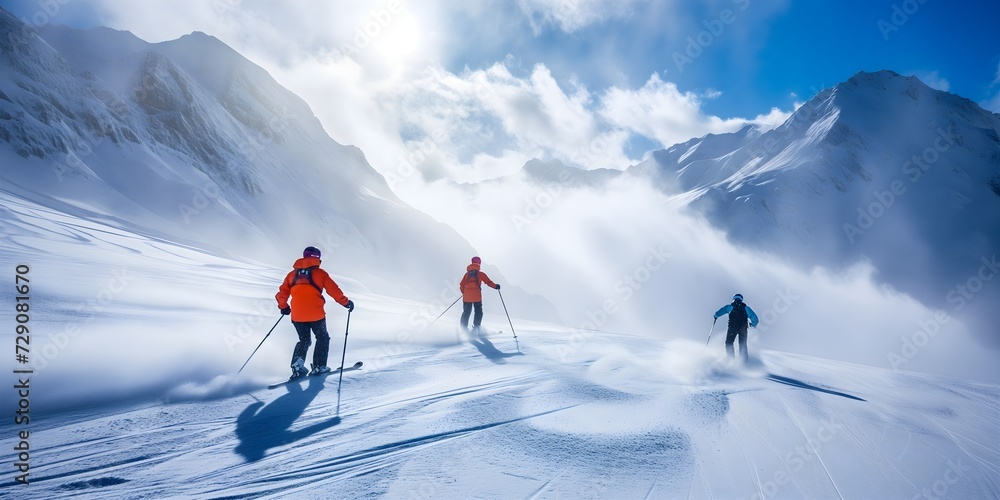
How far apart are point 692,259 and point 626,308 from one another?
3758 cm

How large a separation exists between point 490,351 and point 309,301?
4032mm

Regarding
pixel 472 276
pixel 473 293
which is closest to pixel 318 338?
pixel 473 293

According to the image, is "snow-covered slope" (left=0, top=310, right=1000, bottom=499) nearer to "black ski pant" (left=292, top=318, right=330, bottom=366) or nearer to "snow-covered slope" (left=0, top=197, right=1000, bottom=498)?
"snow-covered slope" (left=0, top=197, right=1000, bottom=498)

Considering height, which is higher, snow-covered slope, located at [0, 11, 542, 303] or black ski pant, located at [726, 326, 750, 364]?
snow-covered slope, located at [0, 11, 542, 303]

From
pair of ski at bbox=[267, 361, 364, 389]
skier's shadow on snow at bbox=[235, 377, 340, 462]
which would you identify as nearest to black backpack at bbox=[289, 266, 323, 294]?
pair of ski at bbox=[267, 361, 364, 389]

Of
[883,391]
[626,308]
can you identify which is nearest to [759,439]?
[883,391]

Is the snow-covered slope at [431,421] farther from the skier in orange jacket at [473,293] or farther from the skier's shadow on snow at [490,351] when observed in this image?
the skier in orange jacket at [473,293]

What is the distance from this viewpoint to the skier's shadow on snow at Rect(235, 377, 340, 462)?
13.9 ft

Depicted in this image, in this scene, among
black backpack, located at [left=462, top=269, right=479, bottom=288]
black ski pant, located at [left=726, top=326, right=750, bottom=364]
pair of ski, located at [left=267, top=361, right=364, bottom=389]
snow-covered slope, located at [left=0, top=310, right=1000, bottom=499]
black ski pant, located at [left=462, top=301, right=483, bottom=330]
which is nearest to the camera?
snow-covered slope, located at [left=0, top=310, right=1000, bottom=499]

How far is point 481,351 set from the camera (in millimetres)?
9359

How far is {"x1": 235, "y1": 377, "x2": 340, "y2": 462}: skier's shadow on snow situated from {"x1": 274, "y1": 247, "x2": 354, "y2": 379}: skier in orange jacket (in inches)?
46.7

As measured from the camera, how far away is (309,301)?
7051mm

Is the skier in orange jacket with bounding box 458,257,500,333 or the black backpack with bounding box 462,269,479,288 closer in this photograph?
the skier in orange jacket with bounding box 458,257,500,333

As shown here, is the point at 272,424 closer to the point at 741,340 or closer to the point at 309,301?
the point at 309,301
